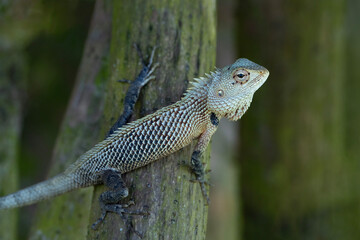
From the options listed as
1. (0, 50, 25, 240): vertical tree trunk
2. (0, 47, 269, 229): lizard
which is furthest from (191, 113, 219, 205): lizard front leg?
(0, 50, 25, 240): vertical tree trunk

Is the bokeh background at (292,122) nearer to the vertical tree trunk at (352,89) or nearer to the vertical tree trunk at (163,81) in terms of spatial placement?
the vertical tree trunk at (352,89)

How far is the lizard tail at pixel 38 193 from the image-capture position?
4629 millimetres

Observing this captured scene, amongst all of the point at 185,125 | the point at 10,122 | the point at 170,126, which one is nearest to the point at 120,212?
the point at 170,126

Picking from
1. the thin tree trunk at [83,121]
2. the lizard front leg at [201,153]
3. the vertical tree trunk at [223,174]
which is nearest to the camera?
the lizard front leg at [201,153]

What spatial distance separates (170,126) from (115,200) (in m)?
0.88

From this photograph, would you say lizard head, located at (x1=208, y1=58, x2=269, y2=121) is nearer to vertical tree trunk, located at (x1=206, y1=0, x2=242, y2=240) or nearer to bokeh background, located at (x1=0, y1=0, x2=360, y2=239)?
bokeh background, located at (x1=0, y1=0, x2=360, y2=239)

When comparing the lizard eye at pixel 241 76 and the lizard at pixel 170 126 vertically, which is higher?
the lizard eye at pixel 241 76

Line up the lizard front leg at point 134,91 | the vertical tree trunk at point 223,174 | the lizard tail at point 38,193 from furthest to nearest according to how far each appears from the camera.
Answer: the vertical tree trunk at point 223,174, the lizard tail at point 38,193, the lizard front leg at point 134,91

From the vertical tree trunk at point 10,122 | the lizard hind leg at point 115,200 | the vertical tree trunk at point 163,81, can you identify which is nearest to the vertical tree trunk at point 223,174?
the vertical tree trunk at point 10,122

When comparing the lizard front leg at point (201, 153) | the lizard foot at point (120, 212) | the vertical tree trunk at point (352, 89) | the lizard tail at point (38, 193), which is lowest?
the lizard foot at point (120, 212)

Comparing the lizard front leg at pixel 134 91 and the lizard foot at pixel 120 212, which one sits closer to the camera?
the lizard foot at pixel 120 212

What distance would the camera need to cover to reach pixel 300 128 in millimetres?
7070

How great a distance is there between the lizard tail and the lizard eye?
205 cm

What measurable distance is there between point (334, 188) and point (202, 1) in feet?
13.5
